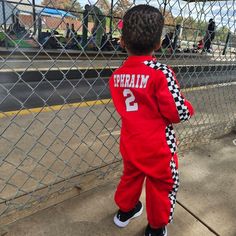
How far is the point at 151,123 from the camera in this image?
1634 mm

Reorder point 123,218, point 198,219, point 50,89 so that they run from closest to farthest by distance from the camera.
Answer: point 123,218, point 198,219, point 50,89

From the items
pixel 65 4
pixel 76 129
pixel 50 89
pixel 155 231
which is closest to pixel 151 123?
pixel 155 231

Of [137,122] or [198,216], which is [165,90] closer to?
[137,122]

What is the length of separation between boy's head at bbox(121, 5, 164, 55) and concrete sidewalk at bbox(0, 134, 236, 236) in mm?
1190

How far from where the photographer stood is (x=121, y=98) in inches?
66.2

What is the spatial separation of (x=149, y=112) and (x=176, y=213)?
98 centimetres

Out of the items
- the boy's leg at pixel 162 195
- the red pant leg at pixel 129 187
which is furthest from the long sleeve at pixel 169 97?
the red pant leg at pixel 129 187

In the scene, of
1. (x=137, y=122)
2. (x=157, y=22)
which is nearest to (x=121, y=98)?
(x=137, y=122)

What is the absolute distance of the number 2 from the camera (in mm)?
1617

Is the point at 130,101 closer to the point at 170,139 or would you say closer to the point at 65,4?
the point at 170,139

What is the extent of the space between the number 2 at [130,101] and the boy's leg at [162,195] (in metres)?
0.38

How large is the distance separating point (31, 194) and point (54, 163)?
1.71ft

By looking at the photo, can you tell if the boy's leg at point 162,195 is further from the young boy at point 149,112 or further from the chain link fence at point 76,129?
the chain link fence at point 76,129

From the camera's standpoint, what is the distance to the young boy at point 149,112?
4.91 feet
